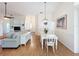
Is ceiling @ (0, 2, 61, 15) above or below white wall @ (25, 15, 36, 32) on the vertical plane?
above

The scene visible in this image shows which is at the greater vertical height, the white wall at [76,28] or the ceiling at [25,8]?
the ceiling at [25,8]

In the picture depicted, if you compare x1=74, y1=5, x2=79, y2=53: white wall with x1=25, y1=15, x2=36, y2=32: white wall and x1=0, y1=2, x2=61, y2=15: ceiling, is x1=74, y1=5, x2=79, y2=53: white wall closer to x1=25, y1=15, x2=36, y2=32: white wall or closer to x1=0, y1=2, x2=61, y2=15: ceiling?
x1=0, y1=2, x2=61, y2=15: ceiling

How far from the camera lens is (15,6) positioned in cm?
653

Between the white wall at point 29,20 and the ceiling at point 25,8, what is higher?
the ceiling at point 25,8

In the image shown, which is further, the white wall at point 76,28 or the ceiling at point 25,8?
the ceiling at point 25,8

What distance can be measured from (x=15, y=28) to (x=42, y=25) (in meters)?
1.56

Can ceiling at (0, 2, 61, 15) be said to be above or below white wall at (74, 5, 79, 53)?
above

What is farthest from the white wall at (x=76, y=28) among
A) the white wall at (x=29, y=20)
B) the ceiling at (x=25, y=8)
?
the white wall at (x=29, y=20)

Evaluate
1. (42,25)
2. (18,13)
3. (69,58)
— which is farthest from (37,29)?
(69,58)

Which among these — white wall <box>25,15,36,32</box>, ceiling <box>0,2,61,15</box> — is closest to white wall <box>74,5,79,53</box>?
ceiling <box>0,2,61,15</box>

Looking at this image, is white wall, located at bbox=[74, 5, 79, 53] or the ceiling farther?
the ceiling

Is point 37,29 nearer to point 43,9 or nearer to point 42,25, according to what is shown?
point 42,25

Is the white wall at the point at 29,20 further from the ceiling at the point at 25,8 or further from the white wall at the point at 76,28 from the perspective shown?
the white wall at the point at 76,28

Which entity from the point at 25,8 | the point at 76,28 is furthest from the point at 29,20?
the point at 76,28
